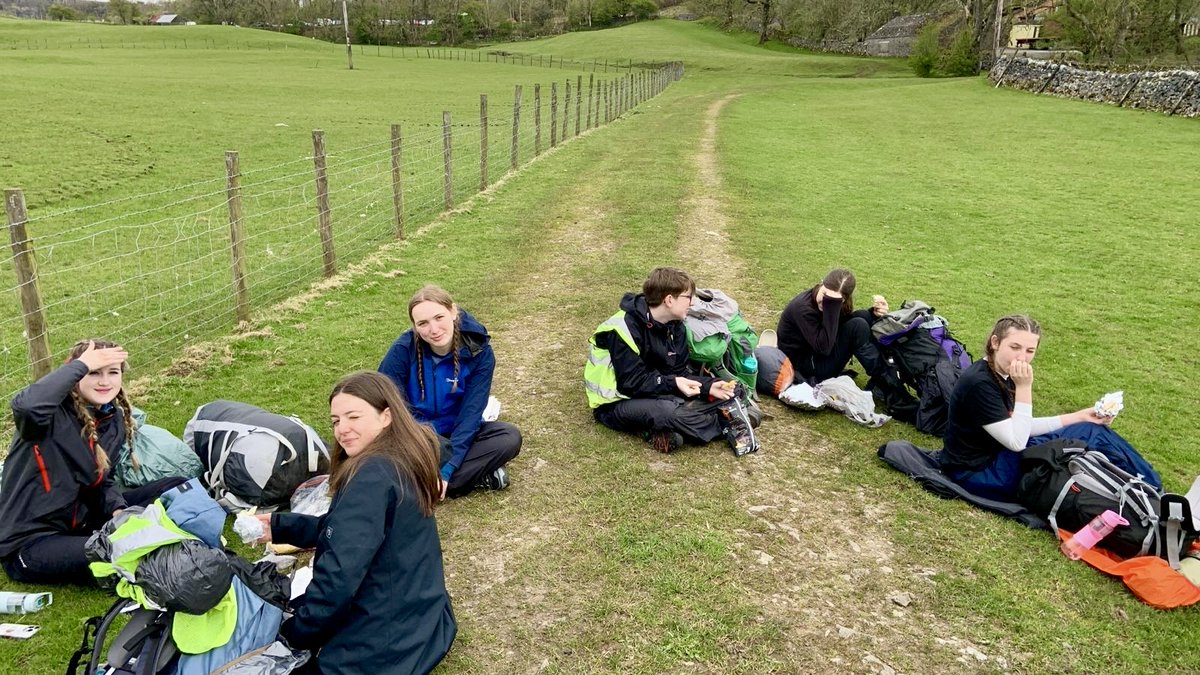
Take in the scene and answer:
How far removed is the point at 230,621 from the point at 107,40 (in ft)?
262

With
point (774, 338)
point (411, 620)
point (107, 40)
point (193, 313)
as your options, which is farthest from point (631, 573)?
point (107, 40)

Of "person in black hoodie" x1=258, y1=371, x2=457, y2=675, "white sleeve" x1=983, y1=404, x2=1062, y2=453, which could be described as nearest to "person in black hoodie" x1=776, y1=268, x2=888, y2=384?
"white sleeve" x1=983, y1=404, x2=1062, y2=453

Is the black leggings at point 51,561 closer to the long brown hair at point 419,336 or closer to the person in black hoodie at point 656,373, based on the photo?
the long brown hair at point 419,336

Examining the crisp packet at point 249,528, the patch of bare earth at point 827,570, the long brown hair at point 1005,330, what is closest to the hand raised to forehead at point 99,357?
the crisp packet at point 249,528

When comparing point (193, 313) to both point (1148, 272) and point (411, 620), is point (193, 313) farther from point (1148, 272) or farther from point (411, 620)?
point (1148, 272)

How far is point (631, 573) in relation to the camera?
428 cm

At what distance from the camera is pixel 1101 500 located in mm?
4520

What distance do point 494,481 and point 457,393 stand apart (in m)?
0.65

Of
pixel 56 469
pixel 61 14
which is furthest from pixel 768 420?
pixel 61 14

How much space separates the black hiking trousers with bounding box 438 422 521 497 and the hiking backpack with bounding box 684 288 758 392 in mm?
1654

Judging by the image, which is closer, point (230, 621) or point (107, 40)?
point (230, 621)

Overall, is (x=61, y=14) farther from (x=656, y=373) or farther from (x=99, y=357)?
(x=656, y=373)

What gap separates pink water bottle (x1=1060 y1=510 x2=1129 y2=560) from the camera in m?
4.39

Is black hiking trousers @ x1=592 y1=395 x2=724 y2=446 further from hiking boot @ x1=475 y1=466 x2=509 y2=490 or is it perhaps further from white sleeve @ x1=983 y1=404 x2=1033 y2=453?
white sleeve @ x1=983 y1=404 x2=1033 y2=453
